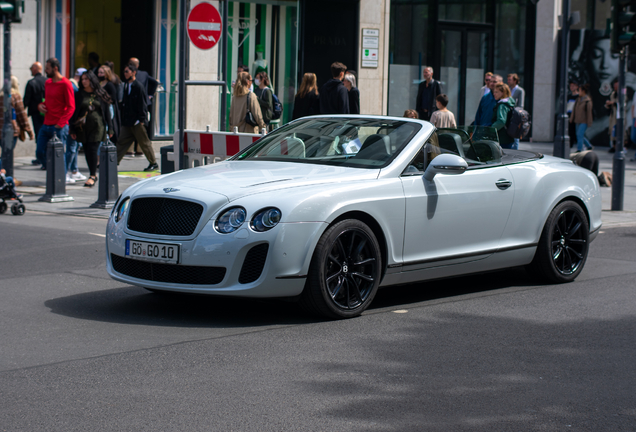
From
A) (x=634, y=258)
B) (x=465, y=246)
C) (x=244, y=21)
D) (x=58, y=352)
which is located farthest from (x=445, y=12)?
(x=58, y=352)

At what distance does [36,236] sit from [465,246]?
5.00 metres

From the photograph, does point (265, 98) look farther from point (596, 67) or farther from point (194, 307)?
point (596, 67)

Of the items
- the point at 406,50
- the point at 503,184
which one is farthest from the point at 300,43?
the point at 503,184

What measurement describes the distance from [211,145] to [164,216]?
5.59m

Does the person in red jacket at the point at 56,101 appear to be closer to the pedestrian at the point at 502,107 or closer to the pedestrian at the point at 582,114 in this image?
the pedestrian at the point at 502,107

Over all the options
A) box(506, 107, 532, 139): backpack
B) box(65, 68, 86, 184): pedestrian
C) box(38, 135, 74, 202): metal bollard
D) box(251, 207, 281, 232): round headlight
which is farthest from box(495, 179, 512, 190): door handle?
box(65, 68, 86, 184): pedestrian

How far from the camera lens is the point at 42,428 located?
401 cm

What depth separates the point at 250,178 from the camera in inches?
250

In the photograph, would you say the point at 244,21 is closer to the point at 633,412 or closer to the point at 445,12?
the point at 445,12

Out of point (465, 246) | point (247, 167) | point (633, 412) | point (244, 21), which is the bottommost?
point (633, 412)

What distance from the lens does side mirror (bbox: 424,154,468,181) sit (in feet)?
21.9

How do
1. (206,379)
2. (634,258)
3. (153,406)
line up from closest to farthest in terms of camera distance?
(153,406), (206,379), (634,258)

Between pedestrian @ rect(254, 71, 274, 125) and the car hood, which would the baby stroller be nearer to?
pedestrian @ rect(254, 71, 274, 125)

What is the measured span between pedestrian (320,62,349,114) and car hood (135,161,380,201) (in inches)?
312
